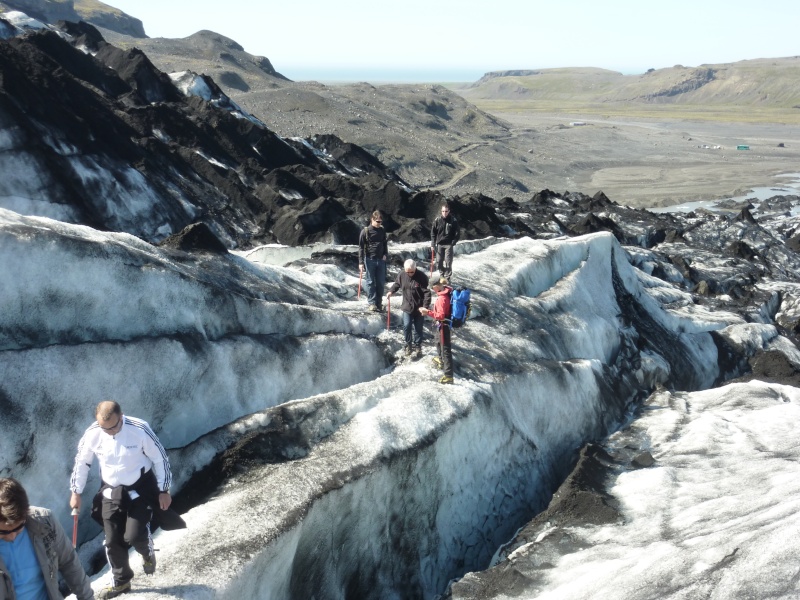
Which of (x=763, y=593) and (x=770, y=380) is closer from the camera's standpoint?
(x=763, y=593)

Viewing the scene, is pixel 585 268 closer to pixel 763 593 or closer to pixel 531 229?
pixel 763 593

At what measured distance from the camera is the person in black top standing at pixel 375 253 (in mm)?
16766

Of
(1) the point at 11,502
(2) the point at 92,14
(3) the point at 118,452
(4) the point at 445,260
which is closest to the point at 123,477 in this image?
(3) the point at 118,452

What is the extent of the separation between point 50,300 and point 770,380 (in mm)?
23035

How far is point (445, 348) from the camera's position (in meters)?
→ 14.9

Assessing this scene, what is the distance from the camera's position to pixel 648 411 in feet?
68.2

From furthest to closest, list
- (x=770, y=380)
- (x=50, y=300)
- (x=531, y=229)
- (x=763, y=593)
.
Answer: (x=531, y=229)
(x=770, y=380)
(x=50, y=300)
(x=763, y=593)

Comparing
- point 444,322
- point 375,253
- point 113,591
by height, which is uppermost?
point 375,253

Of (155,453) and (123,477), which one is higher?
(155,453)

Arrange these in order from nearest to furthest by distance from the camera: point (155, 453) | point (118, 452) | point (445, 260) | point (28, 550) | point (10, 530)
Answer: point (10, 530), point (28, 550), point (118, 452), point (155, 453), point (445, 260)

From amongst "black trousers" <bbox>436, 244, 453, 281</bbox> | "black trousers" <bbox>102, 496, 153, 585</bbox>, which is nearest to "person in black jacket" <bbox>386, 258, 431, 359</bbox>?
"black trousers" <bbox>436, 244, 453, 281</bbox>

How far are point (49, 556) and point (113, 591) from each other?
2133mm

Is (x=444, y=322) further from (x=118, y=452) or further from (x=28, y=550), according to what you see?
(x=28, y=550)

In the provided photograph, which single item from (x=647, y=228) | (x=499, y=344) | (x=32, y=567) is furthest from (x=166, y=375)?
(x=647, y=228)
